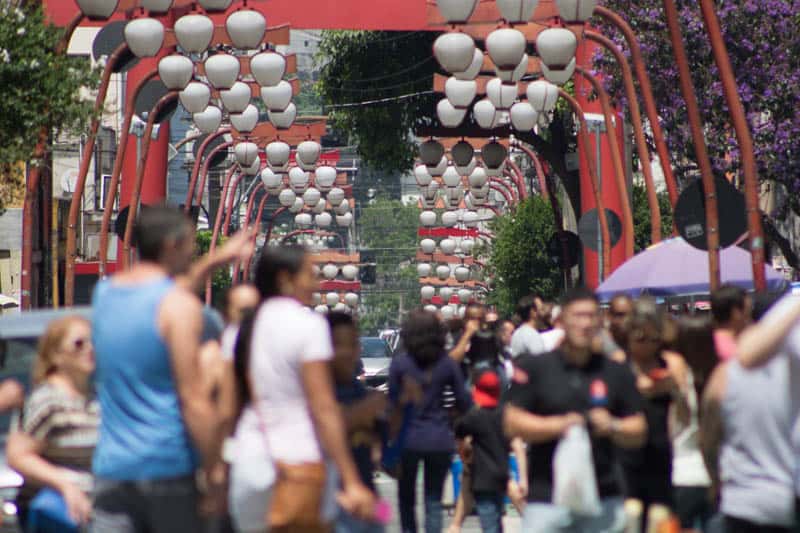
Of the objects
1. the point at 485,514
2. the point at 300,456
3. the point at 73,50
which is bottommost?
the point at 485,514

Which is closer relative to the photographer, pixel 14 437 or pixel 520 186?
pixel 14 437

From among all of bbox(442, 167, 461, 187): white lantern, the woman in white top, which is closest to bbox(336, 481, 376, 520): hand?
the woman in white top

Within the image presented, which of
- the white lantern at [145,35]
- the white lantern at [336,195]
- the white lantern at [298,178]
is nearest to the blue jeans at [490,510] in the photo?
the white lantern at [145,35]

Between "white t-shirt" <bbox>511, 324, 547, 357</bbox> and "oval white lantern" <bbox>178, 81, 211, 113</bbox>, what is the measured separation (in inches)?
327

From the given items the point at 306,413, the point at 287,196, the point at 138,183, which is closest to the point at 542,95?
the point at 138,183

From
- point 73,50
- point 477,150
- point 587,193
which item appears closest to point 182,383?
point 587,193

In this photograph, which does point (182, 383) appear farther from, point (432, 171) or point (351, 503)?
Result: point (432, 171)

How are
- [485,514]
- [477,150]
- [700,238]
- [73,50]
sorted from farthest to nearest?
1. [73,50]
2. [477,150]
3. [700,238]
4. [485,514]

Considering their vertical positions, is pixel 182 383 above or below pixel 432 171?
below

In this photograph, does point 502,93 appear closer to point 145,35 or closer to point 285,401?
point 145,35

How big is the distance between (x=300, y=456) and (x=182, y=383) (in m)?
0.66

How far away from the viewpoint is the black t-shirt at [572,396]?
7.55 meters

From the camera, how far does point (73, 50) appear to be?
199 ft

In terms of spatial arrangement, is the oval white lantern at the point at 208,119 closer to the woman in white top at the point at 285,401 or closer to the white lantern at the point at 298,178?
the white lantern at the point at 298,178
